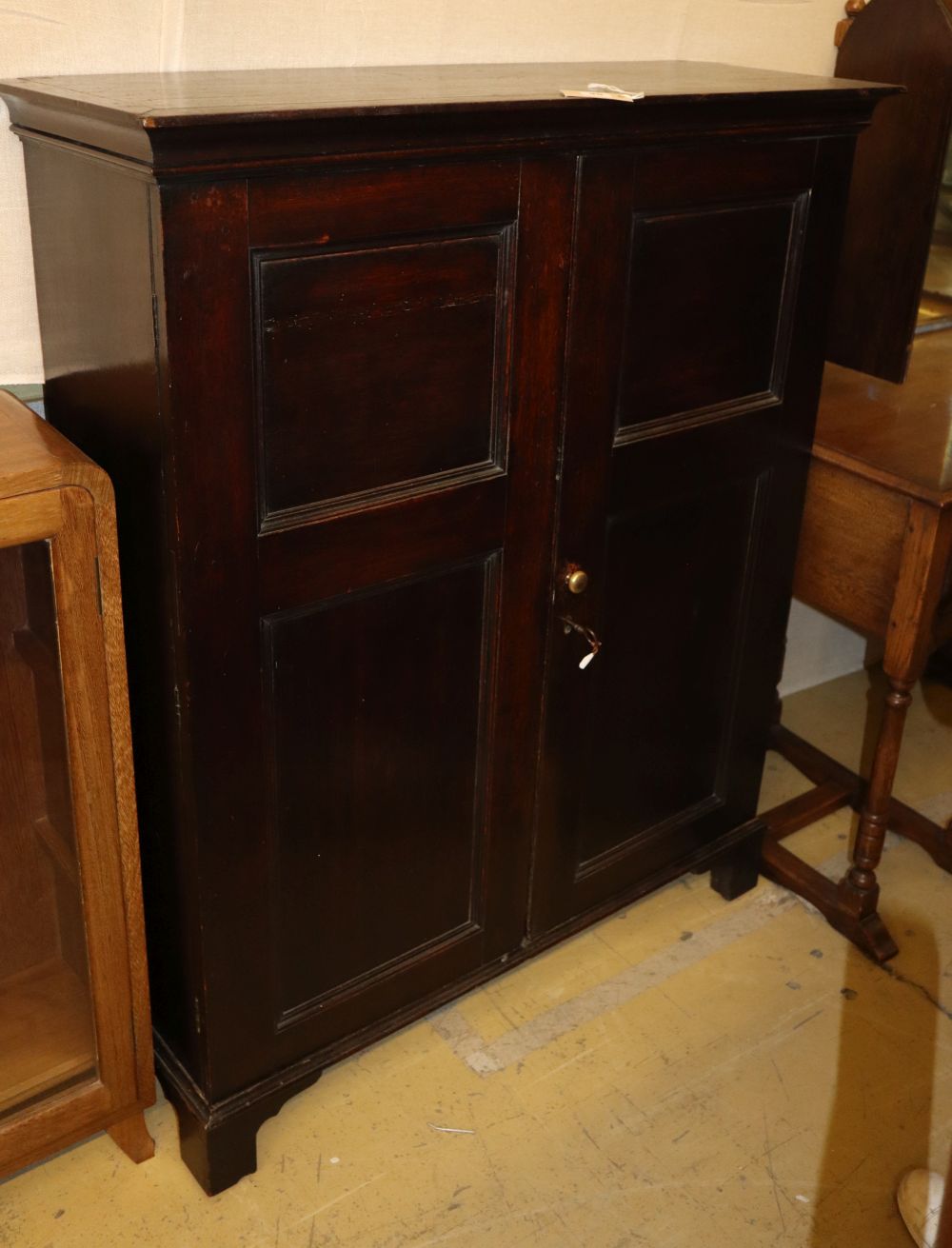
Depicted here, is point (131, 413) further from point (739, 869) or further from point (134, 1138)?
point (739, 869)

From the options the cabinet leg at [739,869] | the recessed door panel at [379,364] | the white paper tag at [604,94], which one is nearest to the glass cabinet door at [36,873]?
the recessed door panel at [379,364]

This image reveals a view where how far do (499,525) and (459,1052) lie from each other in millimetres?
933

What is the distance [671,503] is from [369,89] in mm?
729

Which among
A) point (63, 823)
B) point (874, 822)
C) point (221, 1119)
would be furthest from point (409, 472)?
point (874, 822)

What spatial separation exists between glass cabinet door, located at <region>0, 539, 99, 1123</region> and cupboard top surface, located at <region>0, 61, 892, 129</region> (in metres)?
0.54

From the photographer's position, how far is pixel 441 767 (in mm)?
1842

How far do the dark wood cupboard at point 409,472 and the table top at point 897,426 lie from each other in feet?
0.48

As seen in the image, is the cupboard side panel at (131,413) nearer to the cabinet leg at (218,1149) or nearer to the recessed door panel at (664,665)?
the cabinet leg at (218,1149)

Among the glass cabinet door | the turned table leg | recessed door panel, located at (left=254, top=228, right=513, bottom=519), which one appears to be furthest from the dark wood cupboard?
the turned table leg

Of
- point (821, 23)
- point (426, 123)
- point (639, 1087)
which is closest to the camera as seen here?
point (426, 123)

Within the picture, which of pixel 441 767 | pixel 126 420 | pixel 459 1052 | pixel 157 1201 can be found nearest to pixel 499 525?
pixel 441 767

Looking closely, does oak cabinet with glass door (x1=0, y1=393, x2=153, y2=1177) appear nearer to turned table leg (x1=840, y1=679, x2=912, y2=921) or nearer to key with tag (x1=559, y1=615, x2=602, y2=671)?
key with tag (x1=559, y1=615, x2=602, y2=671)

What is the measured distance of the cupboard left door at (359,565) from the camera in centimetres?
139

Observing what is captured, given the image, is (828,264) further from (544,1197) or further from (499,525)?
(544,1197)
